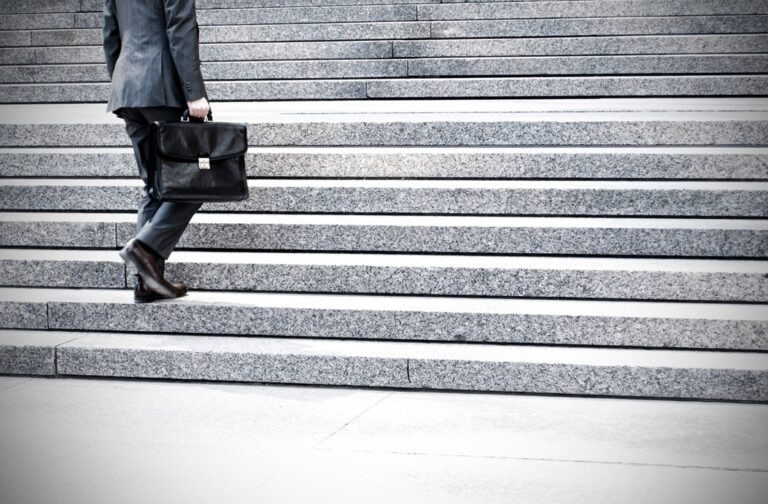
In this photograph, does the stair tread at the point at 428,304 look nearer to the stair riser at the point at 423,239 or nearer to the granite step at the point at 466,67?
the stair riser at the point at 423,239

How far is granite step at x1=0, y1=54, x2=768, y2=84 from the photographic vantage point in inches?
305

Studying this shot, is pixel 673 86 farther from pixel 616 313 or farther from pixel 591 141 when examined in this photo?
pixel 616 313

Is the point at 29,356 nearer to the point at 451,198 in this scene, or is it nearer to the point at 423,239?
the point at 423,239

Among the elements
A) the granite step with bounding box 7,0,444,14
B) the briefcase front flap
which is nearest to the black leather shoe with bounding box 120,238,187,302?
the briefcase front flap

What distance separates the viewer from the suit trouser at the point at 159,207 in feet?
16.7

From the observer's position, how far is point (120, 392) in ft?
15.8

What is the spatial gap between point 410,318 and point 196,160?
1.26 m

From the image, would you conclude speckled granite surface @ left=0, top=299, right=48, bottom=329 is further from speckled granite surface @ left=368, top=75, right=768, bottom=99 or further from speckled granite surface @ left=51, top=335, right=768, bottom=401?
speckled granite surface @ left=368, top=75, right=768, bottom=99

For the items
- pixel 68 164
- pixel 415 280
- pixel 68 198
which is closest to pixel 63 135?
pixel 68 164

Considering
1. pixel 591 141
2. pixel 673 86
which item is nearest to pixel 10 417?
pixel 591 141

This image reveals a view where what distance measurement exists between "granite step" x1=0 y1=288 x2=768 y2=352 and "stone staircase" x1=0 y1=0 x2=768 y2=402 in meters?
0.01

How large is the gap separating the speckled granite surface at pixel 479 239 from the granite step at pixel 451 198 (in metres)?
0.30

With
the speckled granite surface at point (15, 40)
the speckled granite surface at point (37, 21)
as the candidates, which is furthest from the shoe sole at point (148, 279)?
the speckled granite surface at point (37, 21)

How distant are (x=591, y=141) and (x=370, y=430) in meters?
2.86
